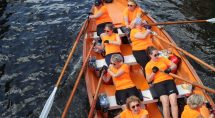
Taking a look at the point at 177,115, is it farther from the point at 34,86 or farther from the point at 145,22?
the point at 34,86

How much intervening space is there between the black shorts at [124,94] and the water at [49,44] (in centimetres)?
185

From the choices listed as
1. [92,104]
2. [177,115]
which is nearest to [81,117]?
[92,104]

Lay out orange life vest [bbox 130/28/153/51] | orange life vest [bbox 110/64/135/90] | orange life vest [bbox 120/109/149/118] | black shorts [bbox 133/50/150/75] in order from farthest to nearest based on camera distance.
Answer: orange life vest [bbox 130/28/153/51] → black shorts [bbox 133/50/150/75] → orange life vest [bbox 110/64/135/90] → orange life vest [bbox 120/109/149/118]

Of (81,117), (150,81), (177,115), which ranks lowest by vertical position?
(81,117)

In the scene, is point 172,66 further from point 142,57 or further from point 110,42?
point 110,42

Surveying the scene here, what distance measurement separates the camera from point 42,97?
11617mm

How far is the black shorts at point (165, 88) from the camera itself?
30.2ft

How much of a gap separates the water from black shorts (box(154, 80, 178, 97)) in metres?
2.82

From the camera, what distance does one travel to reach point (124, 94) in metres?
9.27

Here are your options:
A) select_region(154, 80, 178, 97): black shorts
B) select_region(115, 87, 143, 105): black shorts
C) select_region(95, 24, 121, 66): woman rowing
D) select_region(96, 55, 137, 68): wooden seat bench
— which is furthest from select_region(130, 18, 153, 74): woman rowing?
select_region(115, 87, 143, 105): black shorts

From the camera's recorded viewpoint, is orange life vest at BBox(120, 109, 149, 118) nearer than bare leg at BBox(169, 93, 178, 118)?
Yes

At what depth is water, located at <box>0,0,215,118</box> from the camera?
37.7 ft

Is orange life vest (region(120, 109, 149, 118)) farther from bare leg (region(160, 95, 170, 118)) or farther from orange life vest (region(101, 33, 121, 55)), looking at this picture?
orange life vest (region(101, 33, 121, 55))

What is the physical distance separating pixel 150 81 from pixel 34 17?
Result: 384 inches
